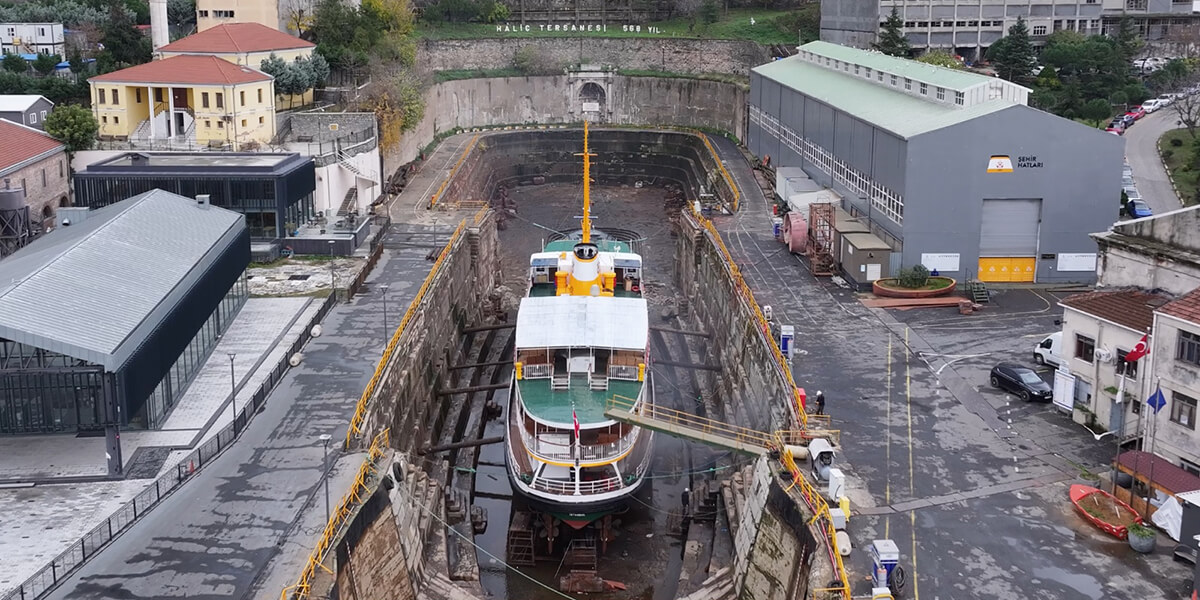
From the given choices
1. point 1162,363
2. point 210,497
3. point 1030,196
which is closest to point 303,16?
point 1030,196

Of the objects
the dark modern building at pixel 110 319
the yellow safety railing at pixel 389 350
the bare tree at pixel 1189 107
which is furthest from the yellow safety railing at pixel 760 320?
the bare tree at pixel 1189 107

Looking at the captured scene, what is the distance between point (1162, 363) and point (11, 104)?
161ft

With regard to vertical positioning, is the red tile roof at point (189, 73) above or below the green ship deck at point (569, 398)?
above

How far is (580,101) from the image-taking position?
91.3 metres

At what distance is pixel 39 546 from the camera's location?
2391cm

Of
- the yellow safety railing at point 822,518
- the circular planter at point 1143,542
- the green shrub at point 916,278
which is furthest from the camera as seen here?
the green shrub at point 916,278

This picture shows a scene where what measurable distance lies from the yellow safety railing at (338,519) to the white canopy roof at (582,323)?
566cm

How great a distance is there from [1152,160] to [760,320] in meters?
31.8

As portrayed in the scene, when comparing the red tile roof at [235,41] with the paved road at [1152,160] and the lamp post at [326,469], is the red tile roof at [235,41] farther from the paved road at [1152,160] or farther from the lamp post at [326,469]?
the paved road at [1152,160]

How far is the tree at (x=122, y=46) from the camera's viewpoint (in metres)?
68.4

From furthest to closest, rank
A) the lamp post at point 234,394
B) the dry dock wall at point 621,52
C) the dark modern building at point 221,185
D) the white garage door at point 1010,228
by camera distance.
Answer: the dry dock wall at point 621,52, the dark modern building at point 221,185, the white garage door at point 1010,228, the lamp post at point 234,394

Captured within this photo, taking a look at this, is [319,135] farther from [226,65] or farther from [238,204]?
[238,204]

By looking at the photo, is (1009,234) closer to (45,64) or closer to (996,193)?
(996,193)

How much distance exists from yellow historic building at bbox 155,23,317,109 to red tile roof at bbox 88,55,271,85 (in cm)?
369
